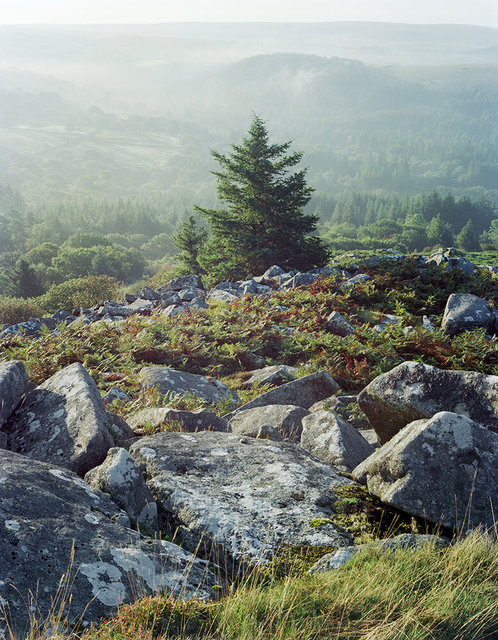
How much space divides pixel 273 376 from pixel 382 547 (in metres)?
7.09

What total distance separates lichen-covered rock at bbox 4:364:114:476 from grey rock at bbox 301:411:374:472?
120 inches

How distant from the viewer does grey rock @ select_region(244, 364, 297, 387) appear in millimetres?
11086

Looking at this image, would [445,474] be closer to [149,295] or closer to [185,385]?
[185,385]

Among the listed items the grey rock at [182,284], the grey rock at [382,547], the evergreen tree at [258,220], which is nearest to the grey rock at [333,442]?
the grey rock at [382,547]

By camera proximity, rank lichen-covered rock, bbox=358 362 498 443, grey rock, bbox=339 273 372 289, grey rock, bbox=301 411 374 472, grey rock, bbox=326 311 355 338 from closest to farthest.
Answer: lichen-covered rock, bbox=358 362 498 443, grey rock, bbox=301 411 374 472, grey rock, bbox=326 311 355 338, grey rock, bbox=339 273 372 289

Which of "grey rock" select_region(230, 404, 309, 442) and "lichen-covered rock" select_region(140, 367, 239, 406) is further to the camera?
"lichen-covered rock" select_region(140, 367, 239, 406)

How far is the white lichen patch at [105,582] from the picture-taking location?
11.2 feet

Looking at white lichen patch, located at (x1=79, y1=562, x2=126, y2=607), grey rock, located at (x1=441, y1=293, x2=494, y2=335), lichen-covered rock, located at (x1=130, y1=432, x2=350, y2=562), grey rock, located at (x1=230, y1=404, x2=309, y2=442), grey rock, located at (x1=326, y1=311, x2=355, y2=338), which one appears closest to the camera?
white lichen patch, located at (x1=79, y1=562, x2=126, y2=607)

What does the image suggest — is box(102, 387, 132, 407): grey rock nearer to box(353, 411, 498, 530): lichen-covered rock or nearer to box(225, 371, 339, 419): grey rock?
box(225, 371, 339, 419): grey rock

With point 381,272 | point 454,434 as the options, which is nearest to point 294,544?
point 454,434

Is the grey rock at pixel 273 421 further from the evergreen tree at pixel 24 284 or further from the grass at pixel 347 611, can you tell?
the evergreen tree at pixel 24 284

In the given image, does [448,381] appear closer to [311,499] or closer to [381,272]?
[311,499]

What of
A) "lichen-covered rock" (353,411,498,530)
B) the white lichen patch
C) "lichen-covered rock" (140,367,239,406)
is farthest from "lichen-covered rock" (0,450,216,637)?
"lichen-covered rock" (140,367,239,406)

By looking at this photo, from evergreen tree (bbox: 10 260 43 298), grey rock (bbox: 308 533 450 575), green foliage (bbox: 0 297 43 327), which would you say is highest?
grey rock (bbox: 308 533 450 575)
